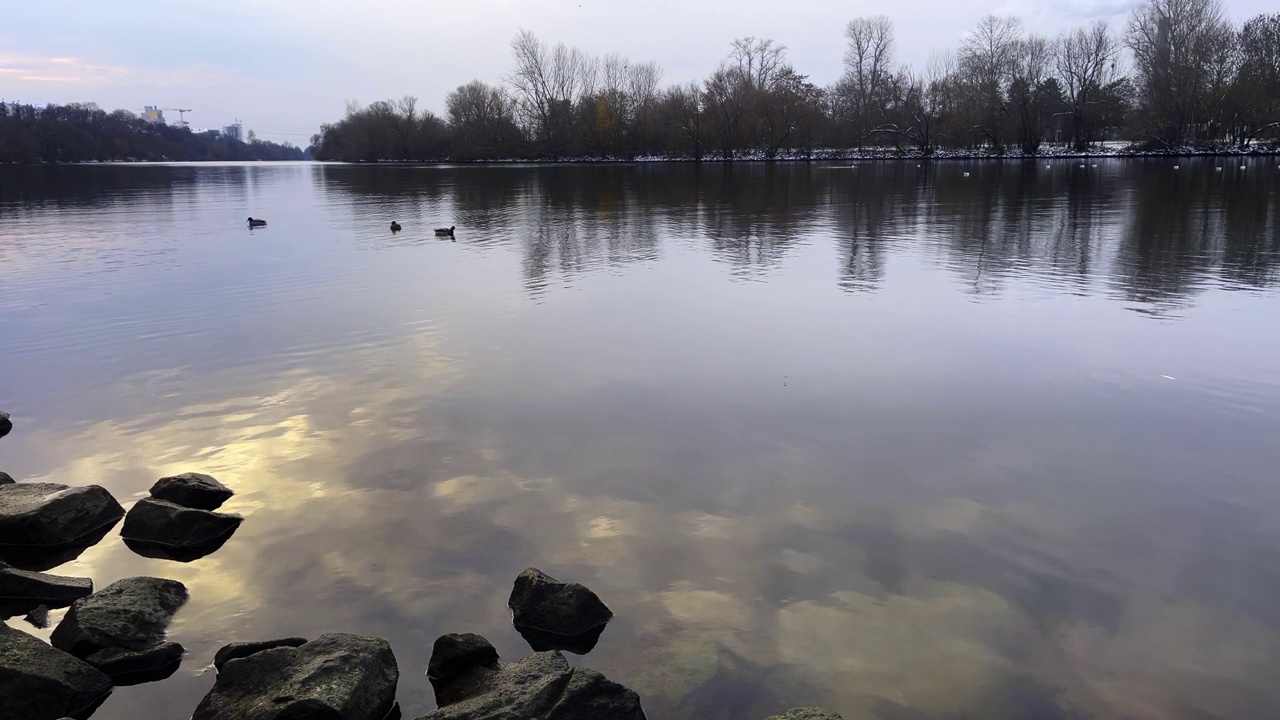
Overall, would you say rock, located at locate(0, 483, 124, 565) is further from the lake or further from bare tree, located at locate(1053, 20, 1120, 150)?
bare tree, located at locate(1053, 20, 1120, 150)

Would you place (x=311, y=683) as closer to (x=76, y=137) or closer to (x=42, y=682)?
(x=42, y=682)

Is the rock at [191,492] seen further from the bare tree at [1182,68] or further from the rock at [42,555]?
the bare tree at [1182,68]

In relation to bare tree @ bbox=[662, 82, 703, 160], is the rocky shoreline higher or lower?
lower

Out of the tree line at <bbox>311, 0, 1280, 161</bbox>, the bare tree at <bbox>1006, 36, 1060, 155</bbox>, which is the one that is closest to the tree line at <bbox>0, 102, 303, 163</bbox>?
the tree line at <bbox>311, 0, 1280, 161</bbox>

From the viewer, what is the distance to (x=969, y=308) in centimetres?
Answer: 1495

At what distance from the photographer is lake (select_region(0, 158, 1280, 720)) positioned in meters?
5.70

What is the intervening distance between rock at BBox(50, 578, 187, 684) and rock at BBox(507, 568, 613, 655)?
93.2 inches

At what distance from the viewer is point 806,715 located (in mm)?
4609

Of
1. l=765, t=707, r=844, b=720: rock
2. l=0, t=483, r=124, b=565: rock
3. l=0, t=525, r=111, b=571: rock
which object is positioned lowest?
l=0, t=525, r=111, b=571: rock

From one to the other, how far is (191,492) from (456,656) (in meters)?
3.84

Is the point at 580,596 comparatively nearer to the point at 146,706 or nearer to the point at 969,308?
the point at 146,706

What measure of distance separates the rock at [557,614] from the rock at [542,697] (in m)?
0.64

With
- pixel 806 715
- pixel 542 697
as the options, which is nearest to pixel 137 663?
pixel 542 697

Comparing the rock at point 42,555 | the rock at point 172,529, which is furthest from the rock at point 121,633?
the rock at point 42,555
